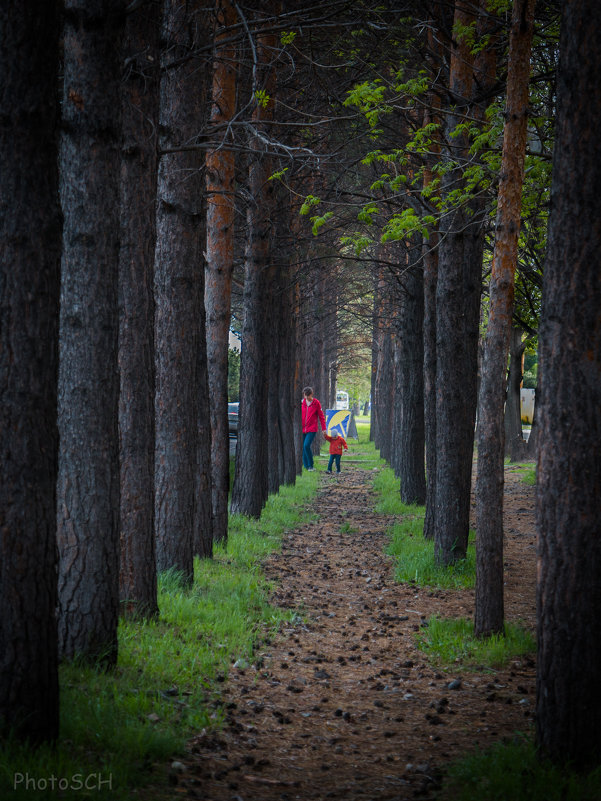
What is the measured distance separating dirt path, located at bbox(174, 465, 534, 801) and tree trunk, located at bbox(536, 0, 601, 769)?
85cm

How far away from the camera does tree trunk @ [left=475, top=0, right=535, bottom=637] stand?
21.4ft

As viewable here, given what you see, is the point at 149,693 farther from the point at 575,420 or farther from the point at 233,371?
the point at 233,371

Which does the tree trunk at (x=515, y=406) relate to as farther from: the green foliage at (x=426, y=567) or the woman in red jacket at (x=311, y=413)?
the green foliage at (x=426, y=567)

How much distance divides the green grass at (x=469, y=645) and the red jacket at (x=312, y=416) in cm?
1598

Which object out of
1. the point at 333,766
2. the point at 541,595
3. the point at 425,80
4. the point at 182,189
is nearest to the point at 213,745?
the point at 333,766

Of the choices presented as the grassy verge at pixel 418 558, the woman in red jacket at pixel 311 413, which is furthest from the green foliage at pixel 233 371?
the grassy verge at pixel 418 558

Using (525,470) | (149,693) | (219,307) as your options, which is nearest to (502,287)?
(149,693)

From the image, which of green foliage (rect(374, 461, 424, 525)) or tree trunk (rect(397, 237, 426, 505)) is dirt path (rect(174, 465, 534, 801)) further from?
tree trunk (rect(397, 237, 426, 505))

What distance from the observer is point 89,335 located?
5.28m

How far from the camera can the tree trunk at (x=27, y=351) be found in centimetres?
372

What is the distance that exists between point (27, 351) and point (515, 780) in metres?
3.07

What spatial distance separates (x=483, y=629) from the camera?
22.5 feet

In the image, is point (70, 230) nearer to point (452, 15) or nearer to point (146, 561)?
point (146, 561)

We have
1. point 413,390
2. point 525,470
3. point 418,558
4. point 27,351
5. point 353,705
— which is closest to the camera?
point 27,351
